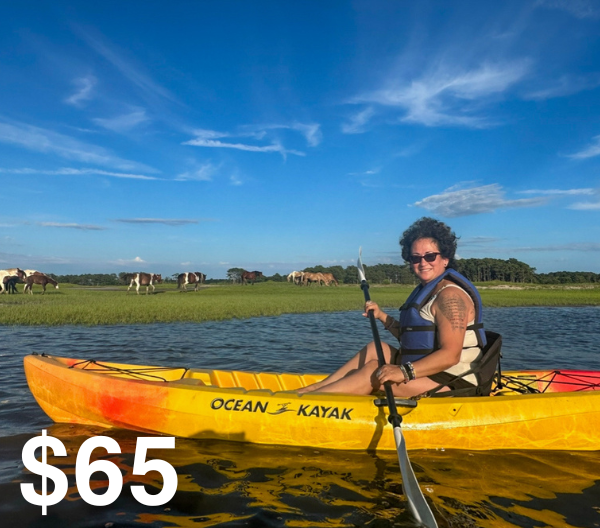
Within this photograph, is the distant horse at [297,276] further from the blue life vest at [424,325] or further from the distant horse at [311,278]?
the blue life vest at [424,325]

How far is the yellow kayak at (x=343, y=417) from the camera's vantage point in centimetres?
507

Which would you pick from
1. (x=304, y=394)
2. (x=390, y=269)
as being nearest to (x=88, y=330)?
(x=304, y=394)

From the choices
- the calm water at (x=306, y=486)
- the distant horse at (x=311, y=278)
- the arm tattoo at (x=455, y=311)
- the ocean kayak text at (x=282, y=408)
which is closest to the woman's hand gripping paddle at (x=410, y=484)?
the calm water at (x=306, y=486)

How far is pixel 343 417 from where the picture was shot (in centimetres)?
510

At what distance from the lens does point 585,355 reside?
1146cm

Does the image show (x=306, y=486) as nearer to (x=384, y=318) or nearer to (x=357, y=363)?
(x=357, y=363)

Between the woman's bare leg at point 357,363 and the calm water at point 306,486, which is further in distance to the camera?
the woman's bare leg at point 357,363

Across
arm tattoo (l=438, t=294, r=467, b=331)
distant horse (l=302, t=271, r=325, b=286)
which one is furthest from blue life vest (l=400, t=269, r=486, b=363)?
distant horse (l=302, t=271, r=325, b=286)

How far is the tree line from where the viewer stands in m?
70.2

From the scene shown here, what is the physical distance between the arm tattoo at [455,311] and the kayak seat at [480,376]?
71 cm

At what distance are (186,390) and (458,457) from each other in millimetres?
3149

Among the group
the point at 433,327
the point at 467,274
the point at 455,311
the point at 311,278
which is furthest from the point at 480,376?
the point at 467,274

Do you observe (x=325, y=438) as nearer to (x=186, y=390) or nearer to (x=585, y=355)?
(x=186, y=390)

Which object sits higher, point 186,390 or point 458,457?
point 186,390
